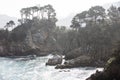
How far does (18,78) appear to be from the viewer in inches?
3179

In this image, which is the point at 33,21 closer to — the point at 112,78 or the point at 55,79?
the point at 55,79

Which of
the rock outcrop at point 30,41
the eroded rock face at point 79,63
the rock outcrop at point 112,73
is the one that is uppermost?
the rock outcrop at point 30,41

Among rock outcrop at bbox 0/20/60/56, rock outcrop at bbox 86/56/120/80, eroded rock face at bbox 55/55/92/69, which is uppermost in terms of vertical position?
rock outcrop at bbox 0/20/60/56

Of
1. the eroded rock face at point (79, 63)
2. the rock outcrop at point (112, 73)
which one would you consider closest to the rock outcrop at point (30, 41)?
the eroded rock face at point (79, 63)

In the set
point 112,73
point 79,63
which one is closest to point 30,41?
point 79,63

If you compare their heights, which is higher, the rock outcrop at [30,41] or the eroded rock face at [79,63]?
the rock outcrop at [30,41]

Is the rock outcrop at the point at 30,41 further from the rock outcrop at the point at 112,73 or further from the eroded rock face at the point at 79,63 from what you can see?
the rock outcrop at the point at 112,73

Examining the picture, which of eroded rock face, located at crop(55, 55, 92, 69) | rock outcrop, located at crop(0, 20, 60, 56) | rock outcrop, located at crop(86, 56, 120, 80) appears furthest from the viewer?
rock outcrop, located at crop(0, 20, 60, 56)

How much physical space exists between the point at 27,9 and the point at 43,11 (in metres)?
12.0

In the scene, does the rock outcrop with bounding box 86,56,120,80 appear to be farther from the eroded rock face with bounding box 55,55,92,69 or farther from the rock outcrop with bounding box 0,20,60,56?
the rock outcrop with bounding box 0,20,60,56

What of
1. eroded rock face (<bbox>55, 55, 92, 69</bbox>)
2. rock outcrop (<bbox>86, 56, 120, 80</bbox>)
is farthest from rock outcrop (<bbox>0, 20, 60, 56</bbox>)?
rock outcrop (<bbox>86, 56, 120, 80</bbox>)

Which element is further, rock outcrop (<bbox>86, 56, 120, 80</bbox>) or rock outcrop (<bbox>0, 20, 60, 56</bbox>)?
rock outcrop (<bbox>0, 20, 60, 56</bbox>)

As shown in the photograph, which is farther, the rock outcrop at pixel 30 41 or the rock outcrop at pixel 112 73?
the rock outcrop at pixel 30 41

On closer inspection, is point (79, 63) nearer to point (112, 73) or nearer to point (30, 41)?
point (112, 73)
